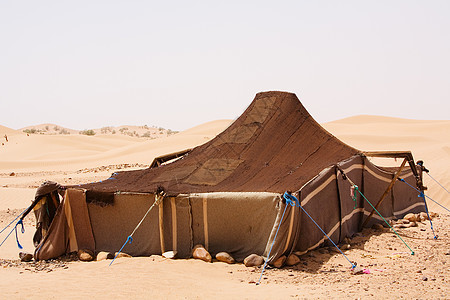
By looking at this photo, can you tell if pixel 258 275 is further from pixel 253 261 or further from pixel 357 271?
pixel 357 271

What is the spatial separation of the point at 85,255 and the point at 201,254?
2088 millimetres

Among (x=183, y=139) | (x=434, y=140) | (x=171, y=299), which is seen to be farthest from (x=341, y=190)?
(x=183, y=139)

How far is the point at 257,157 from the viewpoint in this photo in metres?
10.5

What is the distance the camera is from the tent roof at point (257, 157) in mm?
9359

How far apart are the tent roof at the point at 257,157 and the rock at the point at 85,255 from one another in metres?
1.08

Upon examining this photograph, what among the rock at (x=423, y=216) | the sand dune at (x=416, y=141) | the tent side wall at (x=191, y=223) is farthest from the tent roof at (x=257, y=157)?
the sand dune at (x=416, y=141)

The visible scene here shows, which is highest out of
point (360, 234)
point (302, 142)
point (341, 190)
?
point (302, 142)

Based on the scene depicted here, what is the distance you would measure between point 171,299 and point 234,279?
1263 mm

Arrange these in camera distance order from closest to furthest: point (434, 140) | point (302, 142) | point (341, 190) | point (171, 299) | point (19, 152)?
point (171, 299), point (341, 190), point (302, 142), point (434, 140), point (19, 152)

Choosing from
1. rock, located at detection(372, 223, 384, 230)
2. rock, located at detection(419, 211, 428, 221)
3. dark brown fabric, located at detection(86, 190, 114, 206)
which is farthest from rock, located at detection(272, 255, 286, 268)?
rock, located at detection(419, 211, 428, 221)

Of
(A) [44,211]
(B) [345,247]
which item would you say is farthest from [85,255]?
(B) [345,247]

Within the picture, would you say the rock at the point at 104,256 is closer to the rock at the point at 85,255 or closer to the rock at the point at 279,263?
the rock at the point at 85,255

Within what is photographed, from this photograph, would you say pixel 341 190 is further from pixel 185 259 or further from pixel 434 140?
pixel 434 140

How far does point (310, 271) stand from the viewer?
7.49m
